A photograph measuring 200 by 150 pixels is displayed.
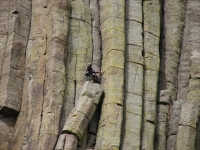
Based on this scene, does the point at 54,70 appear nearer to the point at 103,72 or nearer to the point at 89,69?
the point at 89,69

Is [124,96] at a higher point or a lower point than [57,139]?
higher

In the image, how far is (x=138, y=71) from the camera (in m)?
43.1

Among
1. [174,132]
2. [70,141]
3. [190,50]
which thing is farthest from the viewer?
[190,50]

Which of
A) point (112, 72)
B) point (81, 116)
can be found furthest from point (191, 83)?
point (81, 116)

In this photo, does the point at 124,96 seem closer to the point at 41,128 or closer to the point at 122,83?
the point at 122,83

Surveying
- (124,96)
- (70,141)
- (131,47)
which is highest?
(131,47)

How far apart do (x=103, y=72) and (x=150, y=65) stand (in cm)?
248

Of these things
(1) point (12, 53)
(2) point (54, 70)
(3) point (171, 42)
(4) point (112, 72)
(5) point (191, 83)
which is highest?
(3) point (171, 42)

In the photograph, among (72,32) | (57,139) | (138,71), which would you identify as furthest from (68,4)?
(57,139)

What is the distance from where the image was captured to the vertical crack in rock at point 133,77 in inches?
1615

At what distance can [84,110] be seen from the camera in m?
40.7

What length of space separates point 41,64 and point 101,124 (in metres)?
4.31

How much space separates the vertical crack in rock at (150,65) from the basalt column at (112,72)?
1.42 m

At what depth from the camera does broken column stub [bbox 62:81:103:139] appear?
40094 mm
